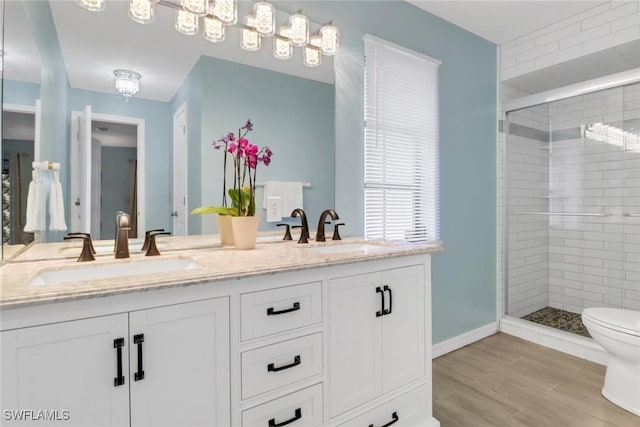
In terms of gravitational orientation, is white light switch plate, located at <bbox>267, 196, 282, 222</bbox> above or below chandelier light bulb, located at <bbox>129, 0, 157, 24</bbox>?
below

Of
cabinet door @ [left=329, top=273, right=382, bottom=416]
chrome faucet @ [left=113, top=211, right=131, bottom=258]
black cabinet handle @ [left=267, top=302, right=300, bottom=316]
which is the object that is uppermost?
chrome faucet @ [left=113, top=211, right=131, bottom=258]

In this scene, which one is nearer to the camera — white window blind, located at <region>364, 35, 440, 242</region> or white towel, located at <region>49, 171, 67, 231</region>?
white towel, located at <region>49, 171, 67, 231</region>

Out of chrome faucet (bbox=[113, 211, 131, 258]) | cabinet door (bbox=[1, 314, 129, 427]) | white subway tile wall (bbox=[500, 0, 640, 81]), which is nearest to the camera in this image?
cabinet door (bbox=[1, 314, 129, 427])

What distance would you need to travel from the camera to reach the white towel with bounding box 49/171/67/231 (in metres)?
1.35

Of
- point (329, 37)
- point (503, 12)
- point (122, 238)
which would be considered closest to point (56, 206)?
point (122, 238)

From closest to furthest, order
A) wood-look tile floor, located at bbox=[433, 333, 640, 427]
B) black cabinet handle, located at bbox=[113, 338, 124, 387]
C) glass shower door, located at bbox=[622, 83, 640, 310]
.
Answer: black cabinet handle, located at bbox=[113, 338, 124, 387] → wood-look tile floor, located at bbox=[433, 333, 640, 427] → glass shower door, located at bbox=[622, 83, 640, 310]

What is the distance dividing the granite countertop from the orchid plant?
0.18 metres

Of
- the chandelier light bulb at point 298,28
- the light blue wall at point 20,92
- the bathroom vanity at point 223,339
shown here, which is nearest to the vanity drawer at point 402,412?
the bathroom vanity at point 223,339

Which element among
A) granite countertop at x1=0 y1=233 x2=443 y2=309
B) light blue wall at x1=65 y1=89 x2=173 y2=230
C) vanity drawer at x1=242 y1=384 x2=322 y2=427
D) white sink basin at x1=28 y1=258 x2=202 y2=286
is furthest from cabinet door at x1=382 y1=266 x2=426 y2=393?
light blue wall at x1=65 y1=89 x2=173 y2=230

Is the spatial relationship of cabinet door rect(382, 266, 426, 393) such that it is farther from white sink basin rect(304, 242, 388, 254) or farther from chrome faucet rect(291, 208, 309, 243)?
chrome faucet rect(291, 208, 309, 243)

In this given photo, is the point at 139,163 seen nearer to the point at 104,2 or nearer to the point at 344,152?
the point at 104,2

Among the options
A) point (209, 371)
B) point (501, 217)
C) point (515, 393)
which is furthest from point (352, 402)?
point (501, 217)

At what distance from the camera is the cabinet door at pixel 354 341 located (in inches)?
53.8

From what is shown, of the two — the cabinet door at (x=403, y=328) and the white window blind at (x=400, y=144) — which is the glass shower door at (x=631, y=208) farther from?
the cabinet door at (x=403, y=328)
